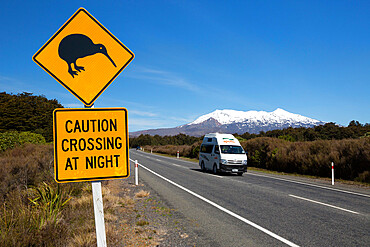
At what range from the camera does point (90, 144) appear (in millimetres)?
2750

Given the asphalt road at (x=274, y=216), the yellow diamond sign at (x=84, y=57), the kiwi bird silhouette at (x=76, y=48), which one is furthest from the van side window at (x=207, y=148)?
the kiwi bird silhouette at (x=76, y=48)

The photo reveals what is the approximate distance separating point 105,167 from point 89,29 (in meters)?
1.57

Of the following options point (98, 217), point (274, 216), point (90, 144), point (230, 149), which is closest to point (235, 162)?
point (230, 149)

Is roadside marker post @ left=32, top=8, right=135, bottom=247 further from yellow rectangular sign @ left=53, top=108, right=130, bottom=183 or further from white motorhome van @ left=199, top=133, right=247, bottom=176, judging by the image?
white motorhome van @ left=199, top=133, right=247, bottom=176

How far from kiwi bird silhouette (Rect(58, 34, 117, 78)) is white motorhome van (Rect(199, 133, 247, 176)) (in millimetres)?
14859

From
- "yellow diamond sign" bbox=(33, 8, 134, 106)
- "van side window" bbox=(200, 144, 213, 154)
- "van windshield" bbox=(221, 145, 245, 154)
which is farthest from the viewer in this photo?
"van side window" bbox=(200, 144, 213, 154)

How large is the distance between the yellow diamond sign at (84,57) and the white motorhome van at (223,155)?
14727 mm

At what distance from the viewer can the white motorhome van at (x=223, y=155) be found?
17.0 metres

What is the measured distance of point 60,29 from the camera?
9.47 ft

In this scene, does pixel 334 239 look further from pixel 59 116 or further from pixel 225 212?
pixel 59 116

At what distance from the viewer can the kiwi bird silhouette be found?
9.43ft

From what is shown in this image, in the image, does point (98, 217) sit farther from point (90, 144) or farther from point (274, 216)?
point (274, 216)

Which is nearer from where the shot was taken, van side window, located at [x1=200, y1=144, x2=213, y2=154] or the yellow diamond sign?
the yellow diamond sign

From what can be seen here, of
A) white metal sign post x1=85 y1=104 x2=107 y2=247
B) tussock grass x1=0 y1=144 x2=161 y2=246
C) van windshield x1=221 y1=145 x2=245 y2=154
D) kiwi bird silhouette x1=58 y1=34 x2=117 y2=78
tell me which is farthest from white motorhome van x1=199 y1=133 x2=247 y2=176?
kiwi bird silhouette x1=58 y1=34 x2=117 y2=78
